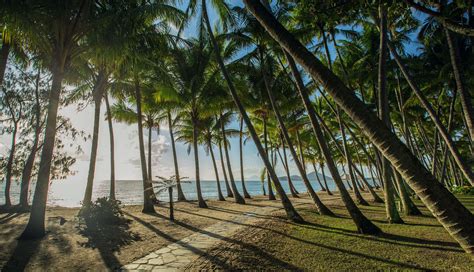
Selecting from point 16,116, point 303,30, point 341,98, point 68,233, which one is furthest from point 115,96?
point 341,98

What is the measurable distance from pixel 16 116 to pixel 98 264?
14.7 m

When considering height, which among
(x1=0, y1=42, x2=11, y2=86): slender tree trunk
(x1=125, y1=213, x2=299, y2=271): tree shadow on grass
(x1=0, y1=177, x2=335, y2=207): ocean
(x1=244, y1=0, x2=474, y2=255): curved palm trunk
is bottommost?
(x1=0, y1=177, x2=335, y2=207): ocean

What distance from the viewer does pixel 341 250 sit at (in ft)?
16.5

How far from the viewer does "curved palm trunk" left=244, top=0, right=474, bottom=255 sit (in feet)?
7.15

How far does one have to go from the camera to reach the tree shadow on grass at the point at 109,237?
4.96 metres

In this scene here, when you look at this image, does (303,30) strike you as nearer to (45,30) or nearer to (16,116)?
(45,30)

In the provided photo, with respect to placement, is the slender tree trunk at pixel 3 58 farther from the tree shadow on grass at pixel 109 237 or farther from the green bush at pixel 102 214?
the tree shadow on grass at pixel 109 237

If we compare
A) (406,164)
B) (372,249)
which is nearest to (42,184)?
(406,164)

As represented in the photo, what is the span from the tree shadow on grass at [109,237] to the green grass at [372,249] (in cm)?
346

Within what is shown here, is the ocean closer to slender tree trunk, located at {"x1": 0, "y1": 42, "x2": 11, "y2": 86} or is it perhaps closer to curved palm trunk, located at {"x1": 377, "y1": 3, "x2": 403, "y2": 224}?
slender tree trunk, located at {"x1": 0, "y1": 42, "x2": 11, "y2": 86}

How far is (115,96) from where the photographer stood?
13656mm

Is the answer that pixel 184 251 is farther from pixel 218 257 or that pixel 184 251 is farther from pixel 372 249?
pixel 372 249

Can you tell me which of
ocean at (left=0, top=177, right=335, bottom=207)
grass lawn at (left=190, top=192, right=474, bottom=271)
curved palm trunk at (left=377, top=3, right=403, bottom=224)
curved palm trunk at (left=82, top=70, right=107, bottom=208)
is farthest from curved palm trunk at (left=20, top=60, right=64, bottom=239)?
curved palm trunk at (left=377, top=3, right=403, bottom=224)

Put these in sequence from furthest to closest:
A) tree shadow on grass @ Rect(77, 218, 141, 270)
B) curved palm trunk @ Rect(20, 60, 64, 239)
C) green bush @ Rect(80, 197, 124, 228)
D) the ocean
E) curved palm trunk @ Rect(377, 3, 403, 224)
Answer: the ocean < green bush @ Rect(80, 197, 124, 228) < curved palm trunk @ Rect(377, 3, 403, 224) < curved palm trunk @ Rect(20, 60, 64, 239) < tree shadow on grass @ Rect(77, 218, 141, 270)
